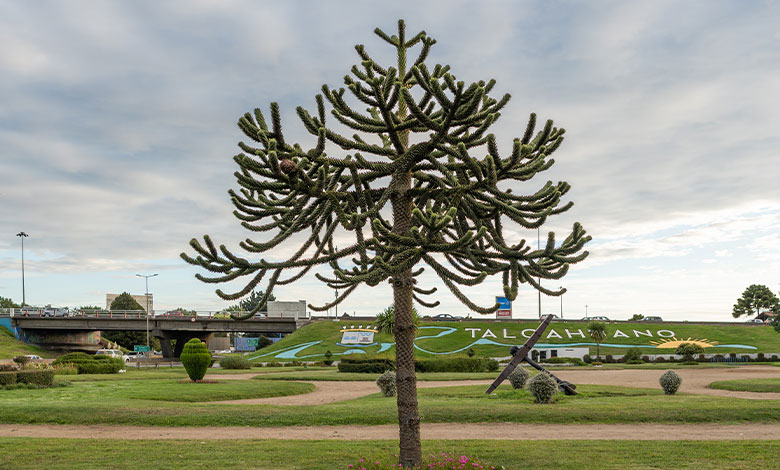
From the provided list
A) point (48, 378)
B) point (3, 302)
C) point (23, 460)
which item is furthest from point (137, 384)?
point (3, 302)

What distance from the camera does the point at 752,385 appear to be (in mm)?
32688

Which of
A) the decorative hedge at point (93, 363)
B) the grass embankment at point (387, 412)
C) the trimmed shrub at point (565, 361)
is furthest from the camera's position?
the trimmed shrub at point (565, 361)

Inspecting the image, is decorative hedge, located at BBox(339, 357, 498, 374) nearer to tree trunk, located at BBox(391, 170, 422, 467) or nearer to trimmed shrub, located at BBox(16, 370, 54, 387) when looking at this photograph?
trimmed shrub, located at BBox(16, 370, 54, 387)

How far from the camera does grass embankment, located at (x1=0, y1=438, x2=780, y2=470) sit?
44.2ft

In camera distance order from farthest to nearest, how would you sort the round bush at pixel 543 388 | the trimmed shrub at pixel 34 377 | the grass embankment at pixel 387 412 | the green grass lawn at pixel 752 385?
the trimmed shrub at pixel 34 377, the green grass lawn at pixel 752 385, the round bush at pixel 543 388, the grass embankment at pixel 387 412

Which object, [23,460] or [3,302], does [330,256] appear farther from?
[3,302]

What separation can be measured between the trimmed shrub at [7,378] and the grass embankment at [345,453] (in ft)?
58.8

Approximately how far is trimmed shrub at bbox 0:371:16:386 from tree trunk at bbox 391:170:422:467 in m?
30.0

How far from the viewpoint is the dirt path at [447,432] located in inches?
677

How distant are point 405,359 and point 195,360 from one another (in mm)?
29009

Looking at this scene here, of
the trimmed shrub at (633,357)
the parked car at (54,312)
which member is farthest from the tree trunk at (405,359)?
the parked car at (54,312)

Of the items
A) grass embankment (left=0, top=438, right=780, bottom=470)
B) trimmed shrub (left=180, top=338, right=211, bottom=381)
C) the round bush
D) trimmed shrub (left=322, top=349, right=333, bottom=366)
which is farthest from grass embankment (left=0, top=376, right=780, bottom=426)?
trimmed shrub (left=322, top=349, right=333, bottom=366)

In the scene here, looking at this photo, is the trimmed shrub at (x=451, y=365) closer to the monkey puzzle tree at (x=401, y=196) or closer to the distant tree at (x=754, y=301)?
the monkey puzzle tree at (x=401, y=196)

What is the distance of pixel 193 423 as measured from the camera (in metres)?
20.2
